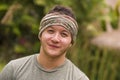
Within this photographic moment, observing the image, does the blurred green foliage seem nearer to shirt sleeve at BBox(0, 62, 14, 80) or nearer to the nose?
shirt sleeve at BBox(0, 62, 14, 80)

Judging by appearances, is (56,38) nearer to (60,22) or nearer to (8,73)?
(60,22)

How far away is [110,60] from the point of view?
8648 mm

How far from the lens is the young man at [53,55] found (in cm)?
378

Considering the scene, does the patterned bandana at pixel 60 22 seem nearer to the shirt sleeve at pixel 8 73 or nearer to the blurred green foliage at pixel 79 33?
the shirt sleeve at pixel 8 73

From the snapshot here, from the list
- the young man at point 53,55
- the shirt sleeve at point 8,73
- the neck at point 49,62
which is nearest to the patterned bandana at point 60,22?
the young man at point 53,55

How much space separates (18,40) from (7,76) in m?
5.32

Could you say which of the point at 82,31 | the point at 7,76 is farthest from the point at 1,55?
the point at 7,76

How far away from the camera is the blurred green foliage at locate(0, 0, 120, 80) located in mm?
8586

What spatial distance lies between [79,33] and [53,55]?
5465mm

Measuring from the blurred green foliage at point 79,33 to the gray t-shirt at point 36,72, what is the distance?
4566 millimetres

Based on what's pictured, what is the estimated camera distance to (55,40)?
12.3 feet

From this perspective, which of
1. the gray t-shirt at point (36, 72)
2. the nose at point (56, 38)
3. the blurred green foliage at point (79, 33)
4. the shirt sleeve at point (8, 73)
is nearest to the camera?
the nose at point (56, 38)

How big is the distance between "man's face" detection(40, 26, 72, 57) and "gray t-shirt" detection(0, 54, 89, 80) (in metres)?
0.16

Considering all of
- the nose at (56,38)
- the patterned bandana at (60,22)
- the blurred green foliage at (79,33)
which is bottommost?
the blurred green foliage at (79,33)
